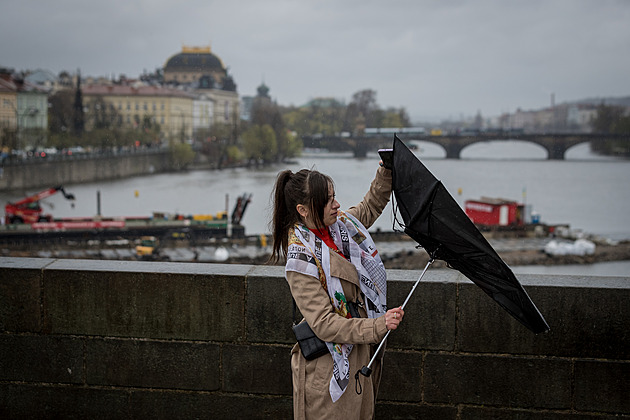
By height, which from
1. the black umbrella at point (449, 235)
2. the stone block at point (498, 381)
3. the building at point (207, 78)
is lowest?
the stone block at point (498, 381)

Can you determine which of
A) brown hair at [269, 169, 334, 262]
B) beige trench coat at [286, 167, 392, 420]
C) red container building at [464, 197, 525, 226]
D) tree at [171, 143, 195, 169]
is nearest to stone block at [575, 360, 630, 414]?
beige trench coat at [286, 167, 392, 420]

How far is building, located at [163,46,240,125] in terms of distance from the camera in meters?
69.8

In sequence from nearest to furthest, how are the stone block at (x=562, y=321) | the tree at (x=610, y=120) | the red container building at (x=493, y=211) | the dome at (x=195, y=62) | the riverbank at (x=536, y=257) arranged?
the stone block at (x=562, y=321) < the riverbank at (x=536, y=257) < the red container building at (x=493, y=211) < the tree at (x=610, y=120) < the dome at (x=195, y=62)

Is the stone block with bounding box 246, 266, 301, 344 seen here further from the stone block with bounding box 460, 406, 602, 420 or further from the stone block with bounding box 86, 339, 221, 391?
the stone block with bounding box 460, 406, 602, 420

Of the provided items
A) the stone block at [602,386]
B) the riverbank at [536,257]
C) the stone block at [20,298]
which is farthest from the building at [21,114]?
the stone block at [602,386]

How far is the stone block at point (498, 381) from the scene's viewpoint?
281cm

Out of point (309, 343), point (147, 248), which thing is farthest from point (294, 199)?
point (147, 248)

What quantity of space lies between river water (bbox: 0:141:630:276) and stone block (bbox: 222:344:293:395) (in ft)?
130

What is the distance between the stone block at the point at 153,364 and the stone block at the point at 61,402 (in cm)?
6

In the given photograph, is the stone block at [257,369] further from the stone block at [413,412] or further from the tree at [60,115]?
the tree at [60,115]

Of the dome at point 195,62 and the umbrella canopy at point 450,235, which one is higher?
the dome at point 195,62

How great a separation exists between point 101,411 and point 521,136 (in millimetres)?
48980

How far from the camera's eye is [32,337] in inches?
121

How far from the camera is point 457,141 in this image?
47281mm
